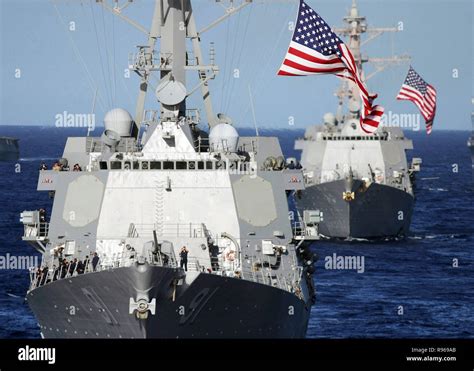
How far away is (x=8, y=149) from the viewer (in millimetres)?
143250

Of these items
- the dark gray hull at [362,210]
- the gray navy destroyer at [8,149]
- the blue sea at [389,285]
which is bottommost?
the blue sea at [389,285]

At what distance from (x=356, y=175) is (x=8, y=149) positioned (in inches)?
3090

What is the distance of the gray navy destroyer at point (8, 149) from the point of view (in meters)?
143

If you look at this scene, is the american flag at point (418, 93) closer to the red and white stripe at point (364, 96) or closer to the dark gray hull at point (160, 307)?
the red and white stripe at point (364, 96)

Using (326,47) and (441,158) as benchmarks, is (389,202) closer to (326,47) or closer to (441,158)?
(326,47)

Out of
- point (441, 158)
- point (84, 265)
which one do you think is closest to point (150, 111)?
point (84, 265)

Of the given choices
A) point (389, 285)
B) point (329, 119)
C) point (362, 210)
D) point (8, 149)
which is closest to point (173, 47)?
point (389, 285)

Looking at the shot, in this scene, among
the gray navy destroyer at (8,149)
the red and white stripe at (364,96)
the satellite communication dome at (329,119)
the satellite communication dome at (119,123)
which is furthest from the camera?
the gray navy destroyer at (8,149)

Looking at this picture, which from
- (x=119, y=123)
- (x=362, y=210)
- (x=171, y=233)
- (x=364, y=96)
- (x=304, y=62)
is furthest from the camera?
(x=362, y=210)

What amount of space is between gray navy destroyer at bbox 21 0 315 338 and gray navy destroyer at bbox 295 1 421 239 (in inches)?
1279

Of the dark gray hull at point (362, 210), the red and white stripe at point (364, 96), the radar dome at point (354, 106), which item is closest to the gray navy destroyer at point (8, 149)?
the radar dome at point (354, 106)

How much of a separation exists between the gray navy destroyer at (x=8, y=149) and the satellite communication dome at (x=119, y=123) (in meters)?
107

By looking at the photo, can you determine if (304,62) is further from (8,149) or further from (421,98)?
(8,149)

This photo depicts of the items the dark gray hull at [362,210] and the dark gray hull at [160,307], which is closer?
the dark gray hull at [160,307]
